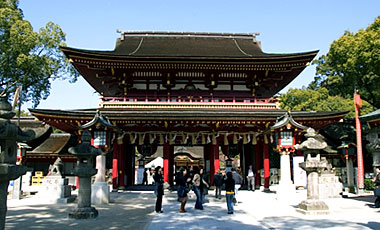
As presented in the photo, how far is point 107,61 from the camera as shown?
19.8 meters

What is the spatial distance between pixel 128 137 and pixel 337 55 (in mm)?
21537

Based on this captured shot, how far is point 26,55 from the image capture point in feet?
102

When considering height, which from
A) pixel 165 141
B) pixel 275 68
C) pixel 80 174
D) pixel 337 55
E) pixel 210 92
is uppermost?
pixel 337 55

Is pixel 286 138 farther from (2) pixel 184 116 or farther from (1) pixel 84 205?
(1) pixel 84 205

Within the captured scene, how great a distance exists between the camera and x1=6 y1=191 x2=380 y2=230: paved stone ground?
9.73 metres

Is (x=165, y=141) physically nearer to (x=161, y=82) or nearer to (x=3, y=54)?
(x=161, y=82)

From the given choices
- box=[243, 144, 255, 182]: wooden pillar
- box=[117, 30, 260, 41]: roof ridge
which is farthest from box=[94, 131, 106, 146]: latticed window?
box=[117, 30, 260, 41]: roof ridge

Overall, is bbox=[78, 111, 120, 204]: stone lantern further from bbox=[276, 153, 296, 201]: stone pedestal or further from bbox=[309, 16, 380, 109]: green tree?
bbox=[309, 16, 380, 109]: green tree

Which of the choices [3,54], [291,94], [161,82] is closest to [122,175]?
[161,82]

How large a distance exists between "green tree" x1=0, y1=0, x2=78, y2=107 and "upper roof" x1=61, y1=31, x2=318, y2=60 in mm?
8505

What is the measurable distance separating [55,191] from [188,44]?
16.2 meters

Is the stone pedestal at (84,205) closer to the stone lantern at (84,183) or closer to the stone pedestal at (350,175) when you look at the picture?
the stone lantern at (84,183)

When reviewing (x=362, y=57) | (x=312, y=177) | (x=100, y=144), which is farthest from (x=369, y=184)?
(x=100, y=144)

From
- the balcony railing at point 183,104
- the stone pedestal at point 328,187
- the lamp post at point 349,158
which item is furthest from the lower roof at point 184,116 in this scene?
the stone pedestal at point 328,187
